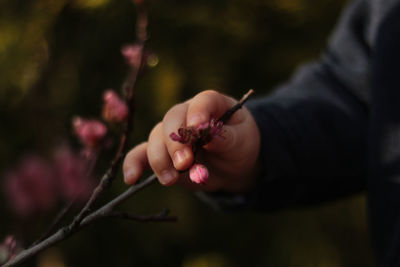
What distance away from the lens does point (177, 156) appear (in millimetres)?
458

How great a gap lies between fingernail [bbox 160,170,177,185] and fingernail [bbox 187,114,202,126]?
0.17 ft

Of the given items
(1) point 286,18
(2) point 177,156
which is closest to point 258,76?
(1) point 286,18

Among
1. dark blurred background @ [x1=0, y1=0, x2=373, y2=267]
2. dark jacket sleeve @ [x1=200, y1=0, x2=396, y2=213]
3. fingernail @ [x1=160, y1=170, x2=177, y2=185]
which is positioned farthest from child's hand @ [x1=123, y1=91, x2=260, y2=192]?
dark blurred background @ [x1=0, y1=0, x2=373, y2=267]

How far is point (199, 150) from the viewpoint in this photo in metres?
0.59

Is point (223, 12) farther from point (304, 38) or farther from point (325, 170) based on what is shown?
point (325, 170)

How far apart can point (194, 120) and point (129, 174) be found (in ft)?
0.30

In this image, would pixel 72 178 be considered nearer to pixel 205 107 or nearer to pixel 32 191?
pixel 32 191

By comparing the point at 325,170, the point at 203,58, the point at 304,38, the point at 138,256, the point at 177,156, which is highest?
the point at 177,156

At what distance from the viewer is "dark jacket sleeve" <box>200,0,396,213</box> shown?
2.99 ft

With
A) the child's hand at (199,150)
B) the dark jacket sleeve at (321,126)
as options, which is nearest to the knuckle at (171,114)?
the child's hand at (199,150)

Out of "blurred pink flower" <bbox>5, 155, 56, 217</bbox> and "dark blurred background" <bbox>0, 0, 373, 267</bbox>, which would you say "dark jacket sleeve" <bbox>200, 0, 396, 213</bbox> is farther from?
"blurred pink flower" <bbox>5, 155, 56, 217</bbox>

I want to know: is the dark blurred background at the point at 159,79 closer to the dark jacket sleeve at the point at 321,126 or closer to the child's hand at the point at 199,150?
the dark jacket sleeve at the point at 321,126

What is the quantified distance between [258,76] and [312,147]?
0.40 metres

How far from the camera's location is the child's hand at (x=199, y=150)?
0.49m
